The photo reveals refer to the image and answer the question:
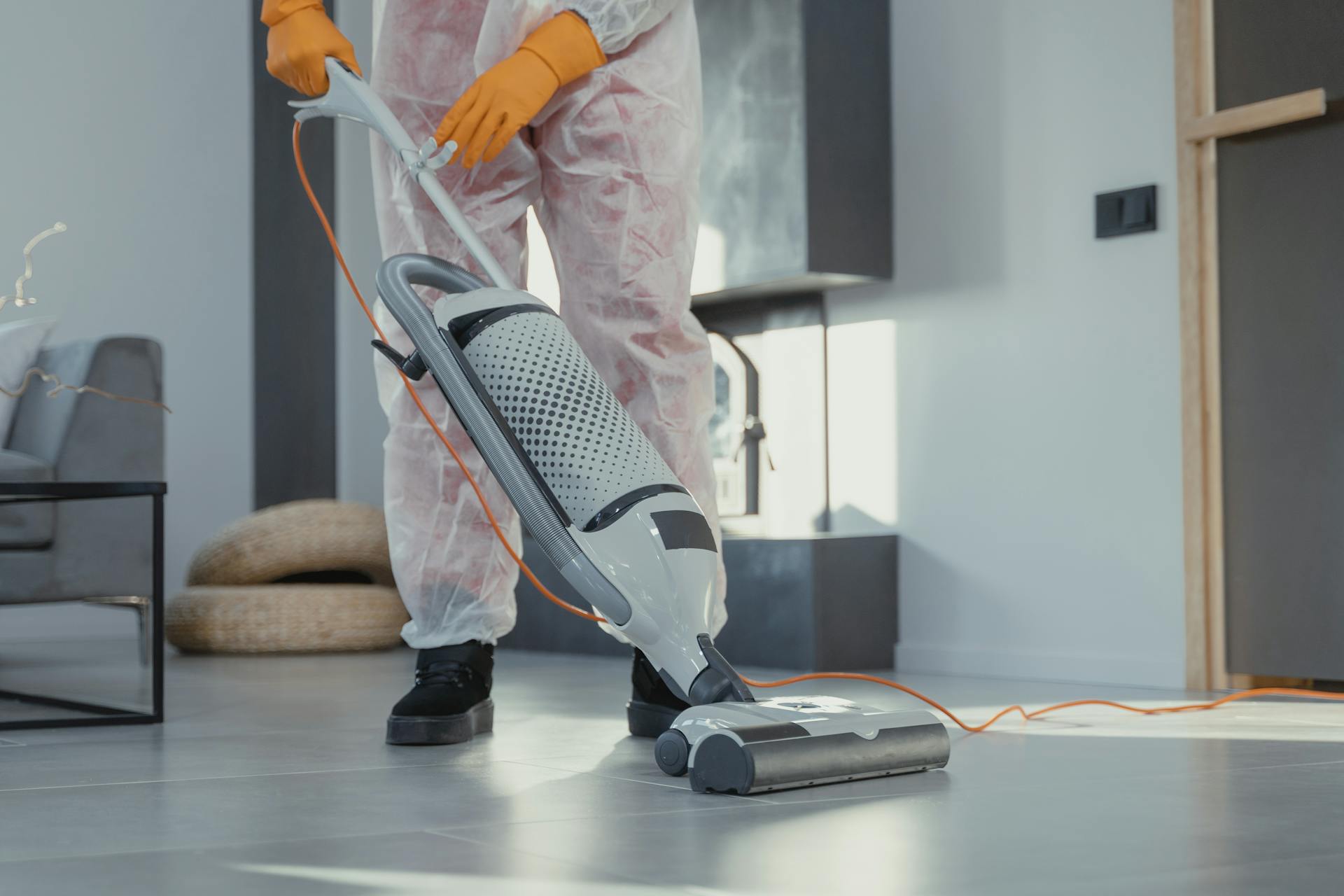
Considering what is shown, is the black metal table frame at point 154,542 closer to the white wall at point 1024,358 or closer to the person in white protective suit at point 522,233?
the person in white protective suit at point 522,233

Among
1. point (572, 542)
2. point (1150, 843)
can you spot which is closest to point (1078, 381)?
point (572, 542)

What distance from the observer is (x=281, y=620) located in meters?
3.44

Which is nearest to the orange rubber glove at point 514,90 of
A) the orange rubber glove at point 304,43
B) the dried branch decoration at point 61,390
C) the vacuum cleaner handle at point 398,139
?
the vacuum cleaner handle at point 398,139

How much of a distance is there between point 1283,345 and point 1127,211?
1.20 feet

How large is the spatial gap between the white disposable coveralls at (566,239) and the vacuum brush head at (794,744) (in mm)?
469

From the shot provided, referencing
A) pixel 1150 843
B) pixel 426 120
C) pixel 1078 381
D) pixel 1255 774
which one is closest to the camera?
pixel 1150 843

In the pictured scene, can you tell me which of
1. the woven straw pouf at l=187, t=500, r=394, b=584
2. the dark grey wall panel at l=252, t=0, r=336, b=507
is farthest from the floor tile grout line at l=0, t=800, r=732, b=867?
the dark grey wall panel at l=252, t=0, r=336, b=507

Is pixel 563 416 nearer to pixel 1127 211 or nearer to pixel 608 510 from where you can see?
pixel 608 510

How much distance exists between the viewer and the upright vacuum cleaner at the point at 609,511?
4.23ft

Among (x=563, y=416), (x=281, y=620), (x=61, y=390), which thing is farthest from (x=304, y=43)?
(x=281, y=620)

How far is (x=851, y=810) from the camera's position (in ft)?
3.76

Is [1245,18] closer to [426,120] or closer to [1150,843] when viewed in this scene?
[426,120]

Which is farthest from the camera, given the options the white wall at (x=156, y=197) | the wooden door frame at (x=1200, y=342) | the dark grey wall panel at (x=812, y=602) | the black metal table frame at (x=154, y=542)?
the white wall at (x=156, y=197)

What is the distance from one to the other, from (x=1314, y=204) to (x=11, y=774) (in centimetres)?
198
